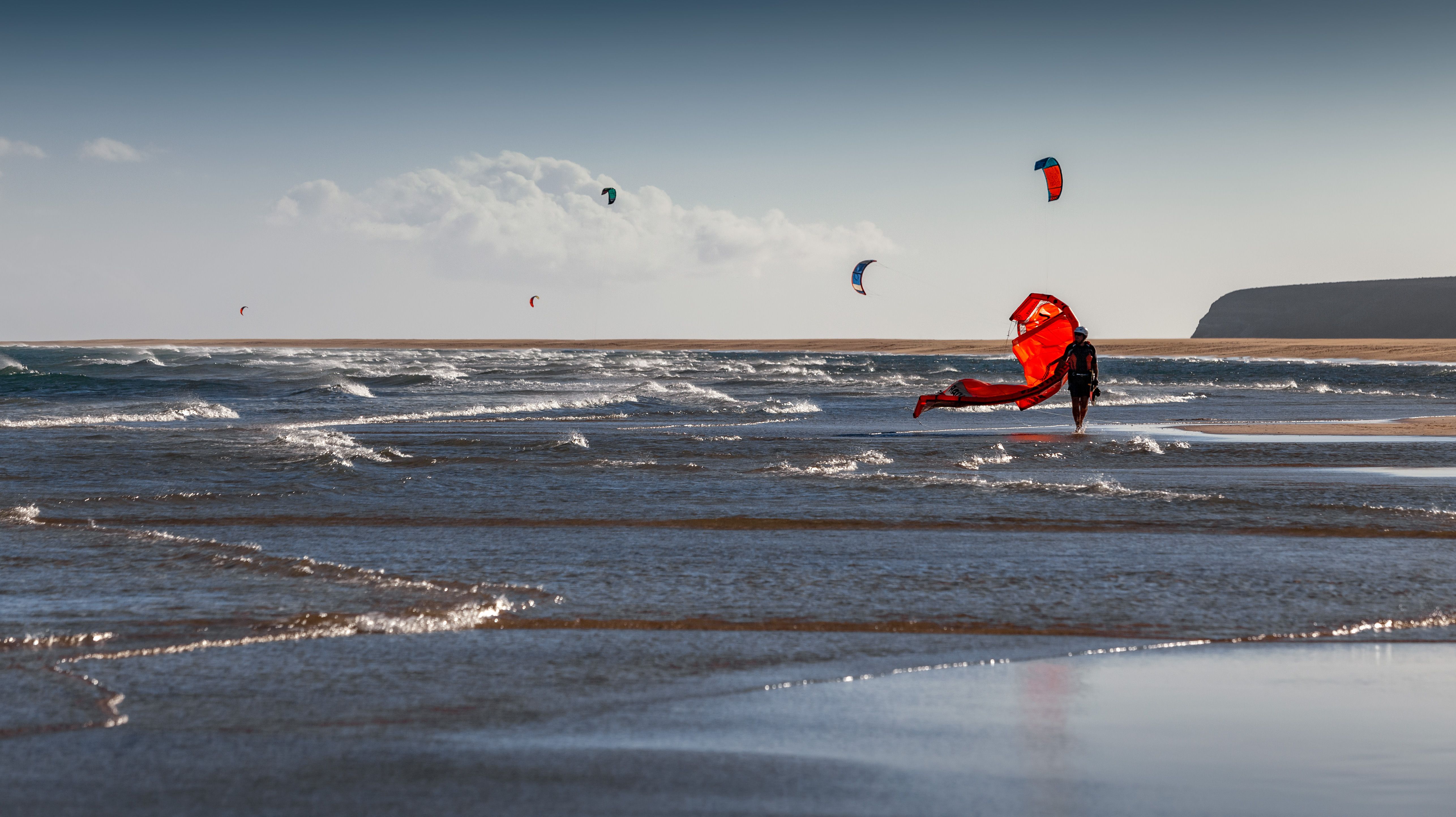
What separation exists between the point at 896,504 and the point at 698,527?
7.01ft

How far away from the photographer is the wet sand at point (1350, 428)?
18656 mm

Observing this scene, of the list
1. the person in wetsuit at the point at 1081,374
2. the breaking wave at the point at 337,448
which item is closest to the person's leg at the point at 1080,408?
the person in wetsuit at the point at 1081,374

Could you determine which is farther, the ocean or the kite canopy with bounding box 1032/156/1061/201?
the kite canopy with bounding box 1032/156/1061/201

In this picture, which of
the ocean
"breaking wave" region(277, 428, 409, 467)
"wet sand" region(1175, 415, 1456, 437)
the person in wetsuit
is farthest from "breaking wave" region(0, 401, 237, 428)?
"wet sand" region(1175, 415, 1456, 437)

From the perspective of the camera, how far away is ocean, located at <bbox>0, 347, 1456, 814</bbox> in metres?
3.79

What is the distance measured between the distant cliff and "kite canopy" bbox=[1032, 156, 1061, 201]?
176039 millimetres

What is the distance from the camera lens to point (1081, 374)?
19281mm

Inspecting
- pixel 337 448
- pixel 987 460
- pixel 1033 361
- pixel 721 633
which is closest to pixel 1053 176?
pixel 1033 361

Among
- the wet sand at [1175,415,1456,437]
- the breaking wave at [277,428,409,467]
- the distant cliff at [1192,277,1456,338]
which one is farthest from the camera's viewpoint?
the distant cliff at [1192,277,1456,338]

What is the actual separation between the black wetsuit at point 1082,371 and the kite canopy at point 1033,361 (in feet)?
3.81

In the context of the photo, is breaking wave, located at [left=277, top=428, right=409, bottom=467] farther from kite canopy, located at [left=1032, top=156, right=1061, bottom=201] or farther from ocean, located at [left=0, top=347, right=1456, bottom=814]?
kite canopy, located at [left=1032, top=156, right=1061, bottom=201]

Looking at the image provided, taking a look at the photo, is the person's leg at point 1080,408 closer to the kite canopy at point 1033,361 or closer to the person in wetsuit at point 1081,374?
the person in wetsuit at point 1081,374

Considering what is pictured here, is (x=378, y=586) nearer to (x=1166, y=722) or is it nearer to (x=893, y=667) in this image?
(x=893, y=667)

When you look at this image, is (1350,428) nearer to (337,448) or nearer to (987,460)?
(987,460)
